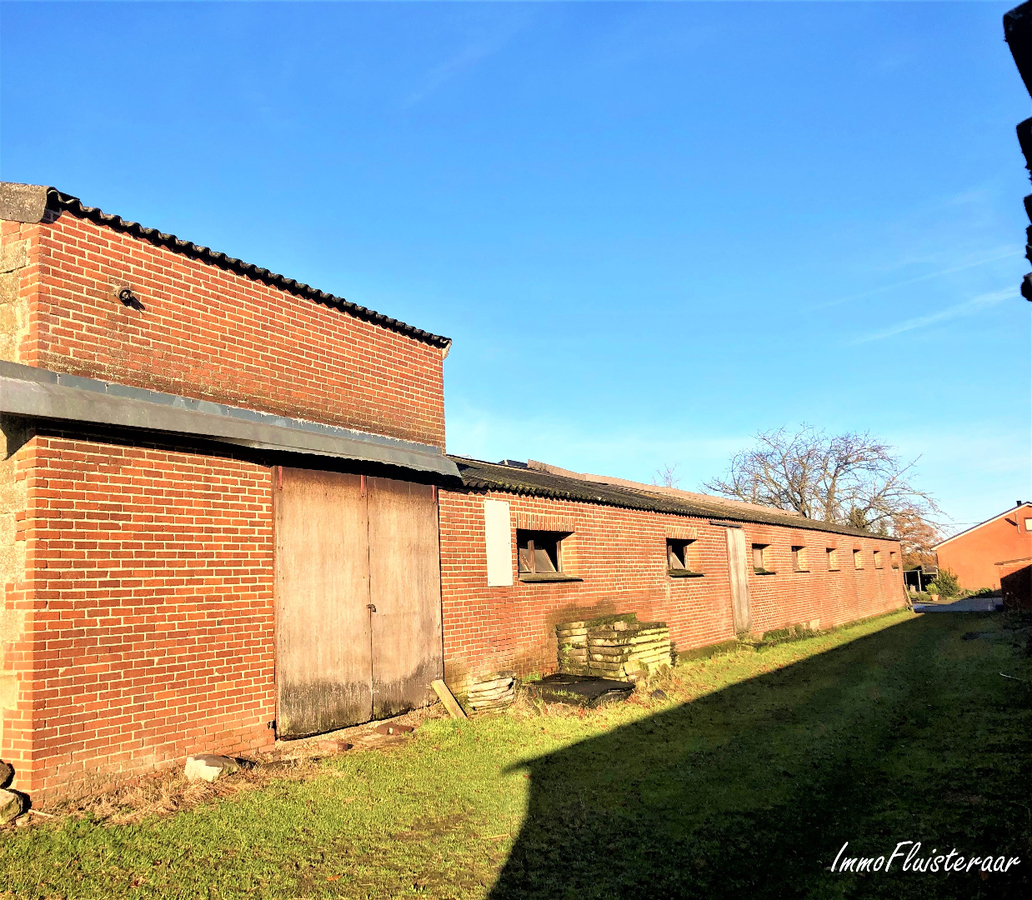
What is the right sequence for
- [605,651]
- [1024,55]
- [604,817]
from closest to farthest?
[1024,55], [604,817], [605,651]

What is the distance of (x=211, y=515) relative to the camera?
6328mm

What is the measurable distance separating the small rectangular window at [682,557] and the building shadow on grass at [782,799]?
456 centimetres

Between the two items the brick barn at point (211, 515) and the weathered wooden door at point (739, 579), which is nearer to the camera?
the brick barn at point (211, 515)

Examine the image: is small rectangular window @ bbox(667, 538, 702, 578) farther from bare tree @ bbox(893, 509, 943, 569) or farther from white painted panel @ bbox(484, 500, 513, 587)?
bare tree @ bbox(893, 509, 943, 569)

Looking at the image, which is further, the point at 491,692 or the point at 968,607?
the point at 968,607

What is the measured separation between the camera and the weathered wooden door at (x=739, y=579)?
16.1 m

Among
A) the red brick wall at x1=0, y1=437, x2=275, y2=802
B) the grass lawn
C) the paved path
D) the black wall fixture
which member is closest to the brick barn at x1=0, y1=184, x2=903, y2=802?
the red brick wall at x1=0, y1=437, x2=275, y2=802

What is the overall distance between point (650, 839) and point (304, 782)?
297cm

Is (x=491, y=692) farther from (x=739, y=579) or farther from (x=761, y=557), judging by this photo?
(x=761, y=557)

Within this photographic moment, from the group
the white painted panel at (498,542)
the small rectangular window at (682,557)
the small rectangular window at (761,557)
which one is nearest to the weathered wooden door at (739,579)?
the small rectangular window at (761,557)

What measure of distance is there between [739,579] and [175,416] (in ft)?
45.6

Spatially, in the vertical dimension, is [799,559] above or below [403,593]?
below

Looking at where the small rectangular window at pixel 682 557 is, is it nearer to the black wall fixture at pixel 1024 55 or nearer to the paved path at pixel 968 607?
the black wall fixture at pixel 1024 55

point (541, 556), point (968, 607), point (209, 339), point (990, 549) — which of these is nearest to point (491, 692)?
point (541, 556)
